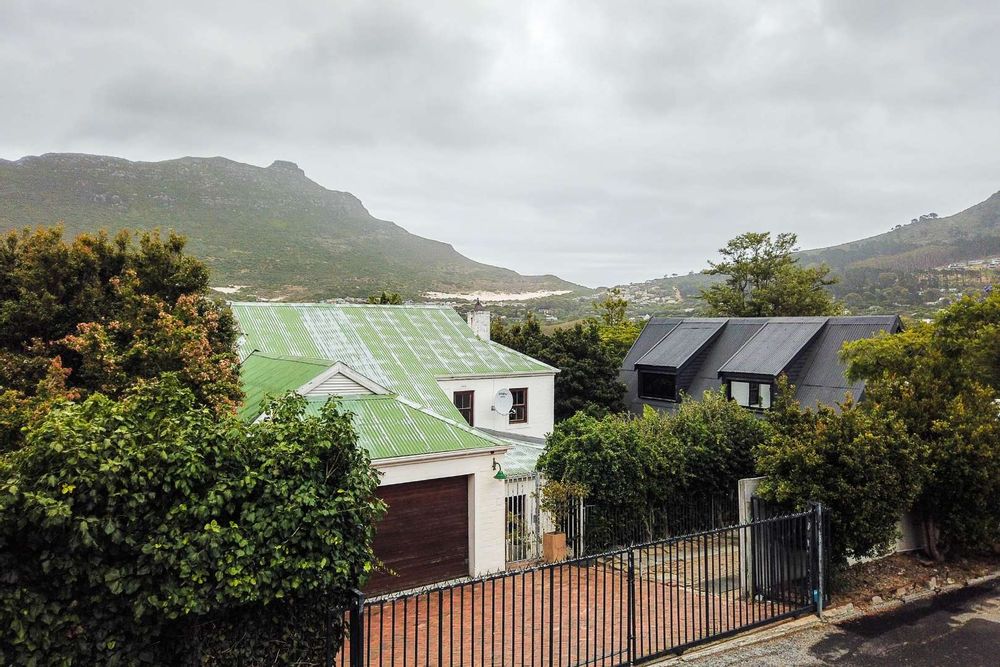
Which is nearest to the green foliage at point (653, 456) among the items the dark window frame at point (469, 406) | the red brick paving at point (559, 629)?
the red brick paving at point (559, 629)

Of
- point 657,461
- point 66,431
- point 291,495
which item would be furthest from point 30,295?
point 657,461

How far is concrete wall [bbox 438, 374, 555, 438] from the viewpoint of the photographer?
935 inches

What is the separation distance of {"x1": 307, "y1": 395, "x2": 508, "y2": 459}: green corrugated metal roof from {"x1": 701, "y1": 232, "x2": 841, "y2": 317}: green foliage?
A: 43872 mm

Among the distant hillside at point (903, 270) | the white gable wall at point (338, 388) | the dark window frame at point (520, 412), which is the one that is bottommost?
the dark window frame at point (520, 412)

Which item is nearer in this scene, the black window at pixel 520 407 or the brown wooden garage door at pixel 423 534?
the brown wooden garage door at pixel 423 534

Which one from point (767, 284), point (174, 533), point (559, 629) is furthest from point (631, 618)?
point (767, 284)

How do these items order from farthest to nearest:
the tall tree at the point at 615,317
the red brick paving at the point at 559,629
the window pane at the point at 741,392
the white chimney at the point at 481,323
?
1. the tall tree at the point at 615,317
2. the white chimney at the point at 481,323
3. the window pane at the point at 741,392
4. the red brick paving at the point at 559,629

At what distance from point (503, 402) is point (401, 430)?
1027 centimetres

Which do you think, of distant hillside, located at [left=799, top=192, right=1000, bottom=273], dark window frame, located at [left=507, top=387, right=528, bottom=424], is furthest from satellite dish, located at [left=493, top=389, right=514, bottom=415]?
distant hillside, located at [left=799, top=192, right=1000, bottom=273]

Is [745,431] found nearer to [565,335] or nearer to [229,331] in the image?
[229,331]

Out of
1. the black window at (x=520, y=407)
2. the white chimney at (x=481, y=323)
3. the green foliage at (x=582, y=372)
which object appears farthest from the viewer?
the green foliage at (x=582, y=372)

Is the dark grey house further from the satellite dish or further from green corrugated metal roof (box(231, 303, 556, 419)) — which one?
the satellite dish

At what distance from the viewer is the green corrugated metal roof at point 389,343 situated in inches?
818

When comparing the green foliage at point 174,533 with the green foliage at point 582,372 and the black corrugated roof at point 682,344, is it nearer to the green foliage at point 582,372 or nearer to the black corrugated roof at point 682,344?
the green foliage at point 582,372
